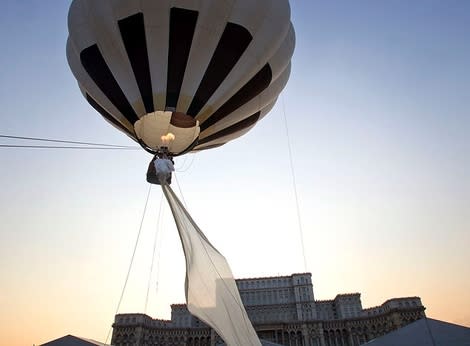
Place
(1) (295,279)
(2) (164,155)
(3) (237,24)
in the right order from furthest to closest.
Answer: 1. (1) (295,279)
2. (2) (164,155)
3. (3) (237,24)

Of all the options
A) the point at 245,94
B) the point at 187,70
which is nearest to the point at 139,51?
the point at 187,70

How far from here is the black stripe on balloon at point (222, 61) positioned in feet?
21.4

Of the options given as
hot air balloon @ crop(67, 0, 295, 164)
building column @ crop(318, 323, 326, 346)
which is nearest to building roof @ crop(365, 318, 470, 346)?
hot air balloon @ crop(67, 0, 295, 164)

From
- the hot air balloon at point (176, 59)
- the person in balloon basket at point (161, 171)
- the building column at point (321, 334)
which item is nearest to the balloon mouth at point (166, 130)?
the hot air balloon at point (176, 59)

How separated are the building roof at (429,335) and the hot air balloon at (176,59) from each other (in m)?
9.98

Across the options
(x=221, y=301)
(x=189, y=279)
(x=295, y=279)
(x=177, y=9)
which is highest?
(x=295, y=279)

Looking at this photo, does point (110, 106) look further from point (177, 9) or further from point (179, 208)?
point (179, 208)

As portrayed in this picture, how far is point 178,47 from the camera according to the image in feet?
21.3

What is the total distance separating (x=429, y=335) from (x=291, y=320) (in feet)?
181

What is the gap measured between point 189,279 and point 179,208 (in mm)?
1229

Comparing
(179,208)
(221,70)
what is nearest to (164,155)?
(179,208)

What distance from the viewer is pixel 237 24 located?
21.1 ft

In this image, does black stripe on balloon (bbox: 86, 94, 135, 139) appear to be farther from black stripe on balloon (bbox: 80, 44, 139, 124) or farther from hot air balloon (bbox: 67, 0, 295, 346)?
black stripe on balloon (bbox: 80, 44, 139, 124)

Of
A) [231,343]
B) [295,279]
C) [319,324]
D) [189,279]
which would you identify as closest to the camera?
[231,343]
